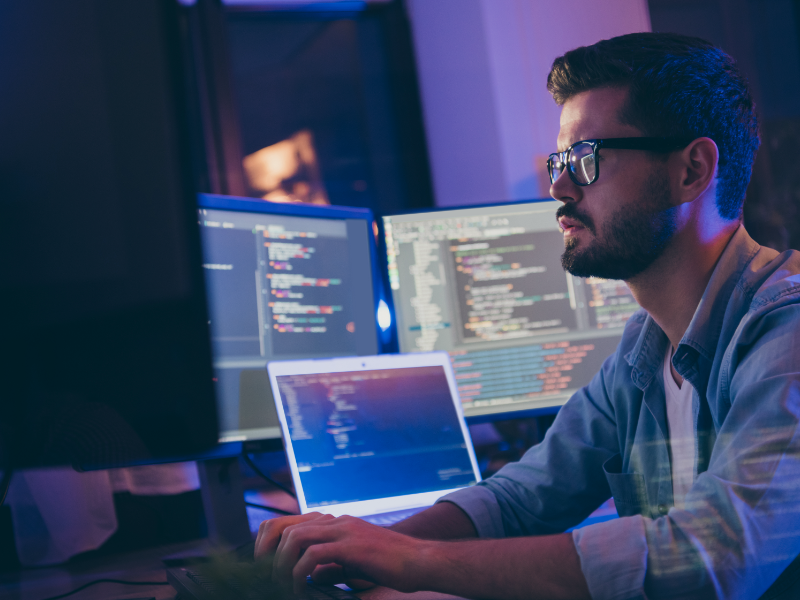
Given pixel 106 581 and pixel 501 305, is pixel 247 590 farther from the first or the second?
pixel 501 305

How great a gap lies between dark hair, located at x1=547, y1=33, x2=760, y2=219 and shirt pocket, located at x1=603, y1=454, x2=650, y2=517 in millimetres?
397

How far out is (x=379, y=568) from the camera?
60cm

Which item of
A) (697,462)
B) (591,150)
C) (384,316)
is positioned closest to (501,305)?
(384,316)

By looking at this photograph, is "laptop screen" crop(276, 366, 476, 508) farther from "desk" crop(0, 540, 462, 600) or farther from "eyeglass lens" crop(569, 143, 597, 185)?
"eyeglass lens" crop(569, 143, 597, 185)

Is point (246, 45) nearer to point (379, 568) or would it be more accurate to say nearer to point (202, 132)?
point (202, 132)

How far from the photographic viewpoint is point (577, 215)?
0.95m

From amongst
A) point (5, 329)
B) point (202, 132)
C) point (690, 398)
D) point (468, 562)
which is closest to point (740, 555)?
point (468, 562)

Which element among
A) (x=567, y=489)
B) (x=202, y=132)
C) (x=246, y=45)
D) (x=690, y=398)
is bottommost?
(x=567, y=489)

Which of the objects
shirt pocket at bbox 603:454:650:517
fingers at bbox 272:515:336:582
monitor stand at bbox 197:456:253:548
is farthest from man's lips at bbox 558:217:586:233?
monitor stand at bbox 197:456:253:548

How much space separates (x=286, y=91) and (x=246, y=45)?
8.0 inches

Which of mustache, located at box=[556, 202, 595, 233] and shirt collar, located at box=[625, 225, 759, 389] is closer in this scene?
shirt collar, located at box=[625, 225, 759, 389]

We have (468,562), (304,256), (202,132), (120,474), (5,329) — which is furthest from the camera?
(202,132)

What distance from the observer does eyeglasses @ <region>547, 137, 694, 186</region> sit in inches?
34.7

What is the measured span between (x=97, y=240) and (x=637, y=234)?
69 centimetres
